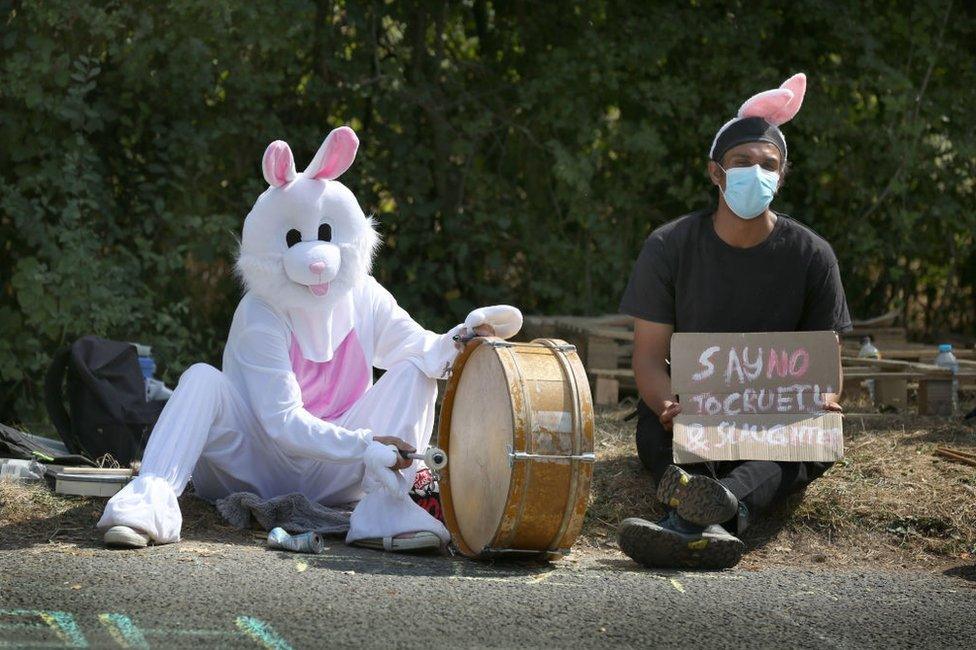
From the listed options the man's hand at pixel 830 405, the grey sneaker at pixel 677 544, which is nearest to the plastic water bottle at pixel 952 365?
the man's hand at pixel 830 405

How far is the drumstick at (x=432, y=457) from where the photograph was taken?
4555 millimetres

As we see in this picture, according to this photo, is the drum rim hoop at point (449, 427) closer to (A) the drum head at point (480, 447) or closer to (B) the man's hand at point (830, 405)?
(A) the drum head at point (480, 447)

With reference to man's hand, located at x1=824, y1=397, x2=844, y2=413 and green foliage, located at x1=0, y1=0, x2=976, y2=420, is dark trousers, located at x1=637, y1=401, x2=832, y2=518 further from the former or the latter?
green foliage, located at x1=0, y1=0, x2=976, y2=420

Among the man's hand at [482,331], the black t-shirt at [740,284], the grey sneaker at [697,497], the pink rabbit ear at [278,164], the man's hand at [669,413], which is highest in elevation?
the pink rabbit ear at [278,164]

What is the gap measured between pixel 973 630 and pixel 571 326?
415 cm

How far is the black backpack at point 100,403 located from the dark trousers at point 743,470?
2.08 meters

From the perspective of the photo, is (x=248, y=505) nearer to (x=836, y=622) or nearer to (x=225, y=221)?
(x=836, y=622)

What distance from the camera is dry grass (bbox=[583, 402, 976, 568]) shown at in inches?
191

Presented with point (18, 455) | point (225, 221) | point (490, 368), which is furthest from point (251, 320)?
point (225, 221)

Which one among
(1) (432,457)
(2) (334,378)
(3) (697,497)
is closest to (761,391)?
(3) (697,497)

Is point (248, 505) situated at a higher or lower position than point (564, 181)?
lower

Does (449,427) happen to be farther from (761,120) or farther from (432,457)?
(761,120)

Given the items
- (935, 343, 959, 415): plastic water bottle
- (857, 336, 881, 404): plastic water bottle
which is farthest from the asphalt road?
(857, 336, 881, 404): plastic water bottle

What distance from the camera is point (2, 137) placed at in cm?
751
